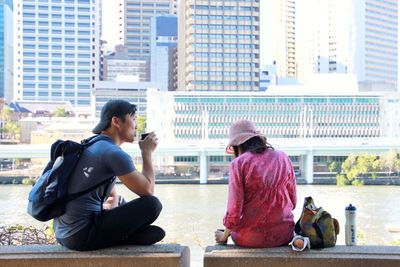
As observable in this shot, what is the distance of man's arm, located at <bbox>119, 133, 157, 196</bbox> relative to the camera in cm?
181

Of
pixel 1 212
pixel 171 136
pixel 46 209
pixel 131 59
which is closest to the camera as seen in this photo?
pixel 46 209

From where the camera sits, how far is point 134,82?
56.0m

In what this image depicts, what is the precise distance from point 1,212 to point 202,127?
83.1 ft

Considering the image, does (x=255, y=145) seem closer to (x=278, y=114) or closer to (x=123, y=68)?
(x=278, y=114)

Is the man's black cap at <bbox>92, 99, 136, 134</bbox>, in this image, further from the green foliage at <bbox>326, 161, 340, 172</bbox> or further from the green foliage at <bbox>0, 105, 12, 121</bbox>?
the green foliage at <bbox>0, 105, 12, 121</bbox>

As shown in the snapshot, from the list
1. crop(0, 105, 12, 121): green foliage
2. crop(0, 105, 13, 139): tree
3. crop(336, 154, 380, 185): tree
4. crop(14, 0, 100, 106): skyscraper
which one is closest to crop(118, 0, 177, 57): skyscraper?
crop(14, 0, 100, 106): skyscraper

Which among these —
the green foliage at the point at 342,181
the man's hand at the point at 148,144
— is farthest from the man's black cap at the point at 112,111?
the green foliage at the point at 342,181

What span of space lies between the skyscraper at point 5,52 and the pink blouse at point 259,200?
6820 cm

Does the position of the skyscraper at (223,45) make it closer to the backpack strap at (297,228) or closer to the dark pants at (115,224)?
the backpack strap at (297,228)

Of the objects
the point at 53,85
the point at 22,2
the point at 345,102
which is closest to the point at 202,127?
the point at 345,102

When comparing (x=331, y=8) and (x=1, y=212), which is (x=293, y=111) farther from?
(x=331, y=8)

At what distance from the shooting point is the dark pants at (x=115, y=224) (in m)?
1.83

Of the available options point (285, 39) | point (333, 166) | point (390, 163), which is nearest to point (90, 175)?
point (390, 163)

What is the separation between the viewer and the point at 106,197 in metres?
1.94
